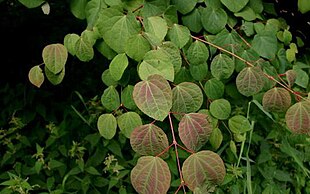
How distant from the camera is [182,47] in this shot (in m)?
1.25

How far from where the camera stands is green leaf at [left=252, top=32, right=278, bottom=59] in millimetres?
1425

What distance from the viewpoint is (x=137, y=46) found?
1066 millimetres

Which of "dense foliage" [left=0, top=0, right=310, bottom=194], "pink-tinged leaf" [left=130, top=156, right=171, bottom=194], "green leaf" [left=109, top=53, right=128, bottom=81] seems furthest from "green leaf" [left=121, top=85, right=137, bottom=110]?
"pink-tinged leaf" [left=130, top=156, right=171, bottom=194]

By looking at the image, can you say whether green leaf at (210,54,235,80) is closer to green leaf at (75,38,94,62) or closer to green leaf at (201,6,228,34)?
green leaf at (201,6,228,34)

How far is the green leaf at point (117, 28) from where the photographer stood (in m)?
1.10

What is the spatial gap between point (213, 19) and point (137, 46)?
36 centimetres

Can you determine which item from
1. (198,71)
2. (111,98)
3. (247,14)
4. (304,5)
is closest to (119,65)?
(111,98)

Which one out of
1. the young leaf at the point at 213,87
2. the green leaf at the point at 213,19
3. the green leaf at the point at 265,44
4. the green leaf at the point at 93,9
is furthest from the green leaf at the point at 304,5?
the green leaf at the point at 93,9

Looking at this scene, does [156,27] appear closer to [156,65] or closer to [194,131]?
[156,65]

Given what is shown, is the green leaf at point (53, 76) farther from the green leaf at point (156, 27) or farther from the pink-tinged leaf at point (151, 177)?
the pink-tinged leaf at point (151, 177)

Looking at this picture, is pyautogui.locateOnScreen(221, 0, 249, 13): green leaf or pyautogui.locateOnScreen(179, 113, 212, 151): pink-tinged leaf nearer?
pyautogui.locateOnScreen(179, 113, 212, 151): pink-tinged leaf

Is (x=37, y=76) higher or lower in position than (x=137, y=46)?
lower

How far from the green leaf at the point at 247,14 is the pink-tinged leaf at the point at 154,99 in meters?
0.56

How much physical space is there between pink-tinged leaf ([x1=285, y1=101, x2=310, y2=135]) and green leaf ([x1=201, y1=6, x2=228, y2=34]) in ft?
1.12
